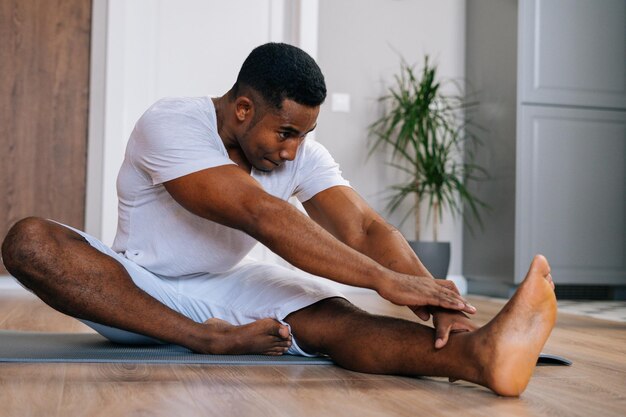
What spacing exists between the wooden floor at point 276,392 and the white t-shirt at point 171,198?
0.89 ft

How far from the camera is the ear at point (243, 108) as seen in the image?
171 centimetres

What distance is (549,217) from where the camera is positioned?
4520 mm

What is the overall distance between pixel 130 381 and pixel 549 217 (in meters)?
3.47

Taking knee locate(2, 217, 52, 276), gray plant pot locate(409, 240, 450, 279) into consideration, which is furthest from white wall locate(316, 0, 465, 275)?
knee locate(2, 217, 52, 276)

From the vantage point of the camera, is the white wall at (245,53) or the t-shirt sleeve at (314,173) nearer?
the t-shirt sleeve at (314,173)

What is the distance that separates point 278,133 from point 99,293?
494mm

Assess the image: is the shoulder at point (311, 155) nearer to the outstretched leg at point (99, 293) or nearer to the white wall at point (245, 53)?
the outstretched leg at point (99, 293)

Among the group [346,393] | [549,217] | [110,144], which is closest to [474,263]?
[549,217]

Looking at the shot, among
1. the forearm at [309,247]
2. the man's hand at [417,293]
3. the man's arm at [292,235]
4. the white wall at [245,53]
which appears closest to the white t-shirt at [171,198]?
the man's arm at [292,235]

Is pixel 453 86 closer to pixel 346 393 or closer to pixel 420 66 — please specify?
pixel 420 66

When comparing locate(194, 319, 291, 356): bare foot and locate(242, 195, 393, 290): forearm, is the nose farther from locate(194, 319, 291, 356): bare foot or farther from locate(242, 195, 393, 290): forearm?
locate(194, 319, 291, 356): bare foot

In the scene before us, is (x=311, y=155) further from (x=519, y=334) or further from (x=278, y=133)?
(x=519, y=334)

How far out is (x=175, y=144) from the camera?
163cm

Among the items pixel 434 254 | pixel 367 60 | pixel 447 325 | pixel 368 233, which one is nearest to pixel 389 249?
pixel 368 233
